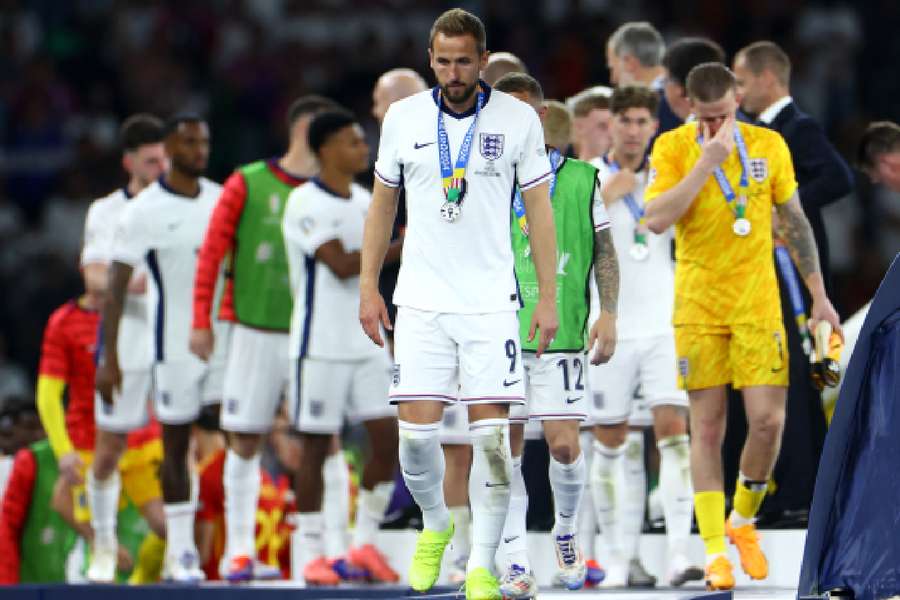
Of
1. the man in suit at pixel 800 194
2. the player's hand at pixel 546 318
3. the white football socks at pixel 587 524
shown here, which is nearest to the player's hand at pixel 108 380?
the white football socks at pixel 587 524

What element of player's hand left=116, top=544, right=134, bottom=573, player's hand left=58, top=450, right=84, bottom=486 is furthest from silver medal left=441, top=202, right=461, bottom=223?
player's hand left=116, top=544, right=134, bottom=573

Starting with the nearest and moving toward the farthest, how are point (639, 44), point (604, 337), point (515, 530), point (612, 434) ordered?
point (515, 530) < point (604, 337) < point (612, 434) < point (639, 44)

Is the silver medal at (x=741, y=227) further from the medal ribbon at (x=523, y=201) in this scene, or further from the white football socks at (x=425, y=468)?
the white football socks at (x=425, y=468)

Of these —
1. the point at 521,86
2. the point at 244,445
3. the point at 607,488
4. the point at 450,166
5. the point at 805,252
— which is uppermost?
the point at 521,86

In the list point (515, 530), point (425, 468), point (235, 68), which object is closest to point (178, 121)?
point (515, 530)

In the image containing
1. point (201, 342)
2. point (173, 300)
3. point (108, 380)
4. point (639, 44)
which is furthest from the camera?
point (108, 380)

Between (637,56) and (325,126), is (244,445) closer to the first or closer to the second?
(325,126)

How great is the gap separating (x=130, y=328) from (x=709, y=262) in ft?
13.0

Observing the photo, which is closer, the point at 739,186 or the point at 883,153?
the point at 739,186

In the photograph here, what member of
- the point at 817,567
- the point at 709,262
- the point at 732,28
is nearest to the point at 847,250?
the point at 732,28

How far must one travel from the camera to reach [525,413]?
28.2ft

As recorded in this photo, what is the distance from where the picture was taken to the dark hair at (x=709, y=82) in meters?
8.73

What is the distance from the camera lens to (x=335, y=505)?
10.6 meters

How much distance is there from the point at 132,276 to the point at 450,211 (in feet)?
14.0
